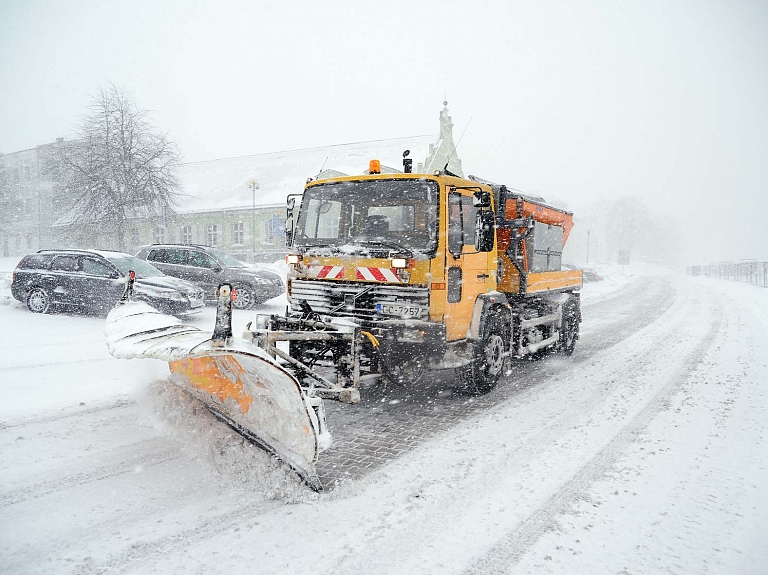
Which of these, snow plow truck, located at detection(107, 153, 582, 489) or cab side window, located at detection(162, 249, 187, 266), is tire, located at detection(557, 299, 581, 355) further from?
cab side window, located at detection(162, 249, 187, 266)

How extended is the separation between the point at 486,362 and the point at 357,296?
195cm

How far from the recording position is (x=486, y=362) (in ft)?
19.9

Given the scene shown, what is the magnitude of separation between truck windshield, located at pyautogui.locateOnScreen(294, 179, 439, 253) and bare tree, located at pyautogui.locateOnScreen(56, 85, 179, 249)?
19809 millimetres

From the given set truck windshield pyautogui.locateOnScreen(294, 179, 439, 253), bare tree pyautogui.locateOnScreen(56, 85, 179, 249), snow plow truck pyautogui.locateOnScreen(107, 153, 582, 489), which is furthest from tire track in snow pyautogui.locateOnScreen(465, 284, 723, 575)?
bare tree pyautogui.locateOnScreen(56, 85, 179, 249)

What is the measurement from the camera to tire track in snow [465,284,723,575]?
278 cm

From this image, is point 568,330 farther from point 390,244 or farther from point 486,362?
point 390,244

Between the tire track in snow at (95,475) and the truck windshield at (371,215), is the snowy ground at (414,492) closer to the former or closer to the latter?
the tire track in snow at (95,475)

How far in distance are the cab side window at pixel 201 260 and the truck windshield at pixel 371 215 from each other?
8.75m

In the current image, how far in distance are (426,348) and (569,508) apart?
2.14 meters

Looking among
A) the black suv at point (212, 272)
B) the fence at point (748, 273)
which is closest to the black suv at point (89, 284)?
the black suv at point (212, 272)

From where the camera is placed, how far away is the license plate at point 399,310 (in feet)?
16.7

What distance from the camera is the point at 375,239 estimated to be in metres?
5.39

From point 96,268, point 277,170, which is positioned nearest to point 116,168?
point 96,268

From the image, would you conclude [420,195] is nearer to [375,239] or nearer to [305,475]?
[375,239]
